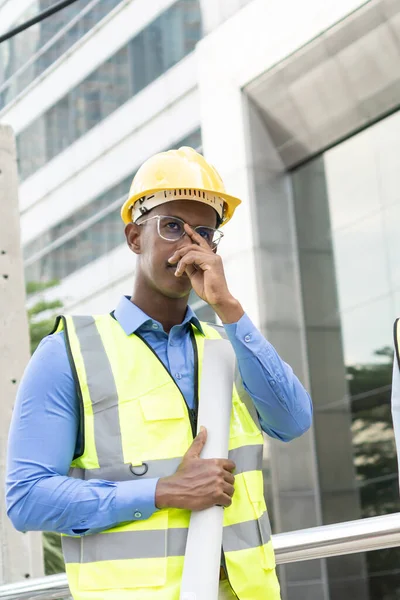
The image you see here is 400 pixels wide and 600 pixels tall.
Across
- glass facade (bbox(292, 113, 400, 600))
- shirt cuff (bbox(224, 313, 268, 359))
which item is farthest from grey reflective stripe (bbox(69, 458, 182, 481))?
glass facade (bbox(292, 113, 400, 600))

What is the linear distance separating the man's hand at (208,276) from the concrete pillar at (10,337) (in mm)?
2494

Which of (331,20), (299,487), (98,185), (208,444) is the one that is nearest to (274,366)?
(208,444)

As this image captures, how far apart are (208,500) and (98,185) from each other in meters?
17.7

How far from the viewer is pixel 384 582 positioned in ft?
49.2

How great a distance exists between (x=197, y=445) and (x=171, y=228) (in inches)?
24.9

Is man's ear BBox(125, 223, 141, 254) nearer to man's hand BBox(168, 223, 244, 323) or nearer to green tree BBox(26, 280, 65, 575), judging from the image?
man's hand BBox(168, 223, 244, 323)

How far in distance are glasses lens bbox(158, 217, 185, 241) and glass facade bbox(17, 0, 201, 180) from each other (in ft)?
49.3

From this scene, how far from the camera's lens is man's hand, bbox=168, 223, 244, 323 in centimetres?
266

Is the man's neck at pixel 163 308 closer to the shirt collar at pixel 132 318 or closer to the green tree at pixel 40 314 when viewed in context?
the shirt collar at pixel 132 318

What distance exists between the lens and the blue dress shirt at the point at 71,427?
2.52m

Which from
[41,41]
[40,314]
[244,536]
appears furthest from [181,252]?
[41,41]

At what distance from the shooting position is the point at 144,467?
103 inches

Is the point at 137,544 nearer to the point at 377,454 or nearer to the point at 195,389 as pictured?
the point at 195,389

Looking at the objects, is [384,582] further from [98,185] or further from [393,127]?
[98,185]
